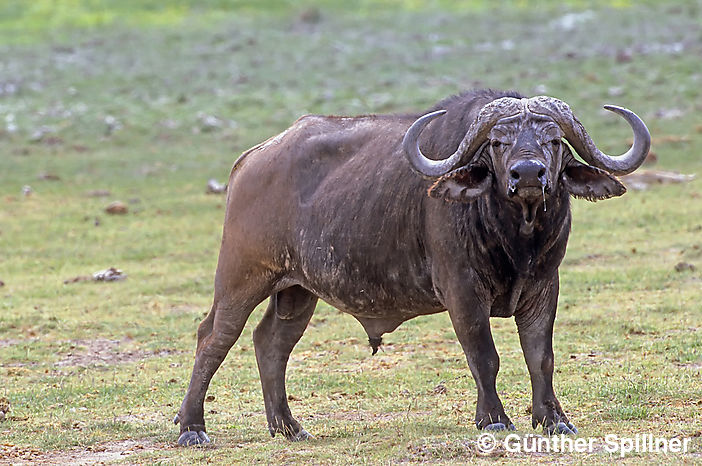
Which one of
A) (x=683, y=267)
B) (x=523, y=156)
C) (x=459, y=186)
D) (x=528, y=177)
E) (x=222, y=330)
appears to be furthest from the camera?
(x=683, y=267)

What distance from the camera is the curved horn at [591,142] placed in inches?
278

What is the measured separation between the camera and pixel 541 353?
24.3 ft

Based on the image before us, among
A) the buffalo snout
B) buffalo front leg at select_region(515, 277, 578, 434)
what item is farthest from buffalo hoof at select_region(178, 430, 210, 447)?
the buffalo snout

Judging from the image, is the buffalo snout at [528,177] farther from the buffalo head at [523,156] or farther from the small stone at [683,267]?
the small stone at [683,267]

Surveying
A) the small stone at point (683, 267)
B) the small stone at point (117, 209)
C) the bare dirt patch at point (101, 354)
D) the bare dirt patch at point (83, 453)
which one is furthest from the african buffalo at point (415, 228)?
the small stone at point (117, 209)

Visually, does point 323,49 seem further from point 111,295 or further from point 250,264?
point 250,264

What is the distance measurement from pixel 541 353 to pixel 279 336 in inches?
87.9

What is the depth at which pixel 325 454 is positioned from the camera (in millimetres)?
7340

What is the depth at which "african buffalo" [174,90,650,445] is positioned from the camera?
23.3 ft

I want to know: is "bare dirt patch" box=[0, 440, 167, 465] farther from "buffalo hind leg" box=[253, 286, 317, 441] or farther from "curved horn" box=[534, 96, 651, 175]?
"curved horn" box=[534, 96, 651, 175]

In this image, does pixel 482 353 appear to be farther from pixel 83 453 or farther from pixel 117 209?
pixel 117 209

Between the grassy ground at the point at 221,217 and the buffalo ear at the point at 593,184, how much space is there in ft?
4.83

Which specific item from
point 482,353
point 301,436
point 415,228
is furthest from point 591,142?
point 301,436

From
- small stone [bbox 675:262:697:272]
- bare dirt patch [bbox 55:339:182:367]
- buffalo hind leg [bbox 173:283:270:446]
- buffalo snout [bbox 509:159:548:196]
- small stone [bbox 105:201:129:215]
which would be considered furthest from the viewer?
small stone [bbox 105:201:129:215]
